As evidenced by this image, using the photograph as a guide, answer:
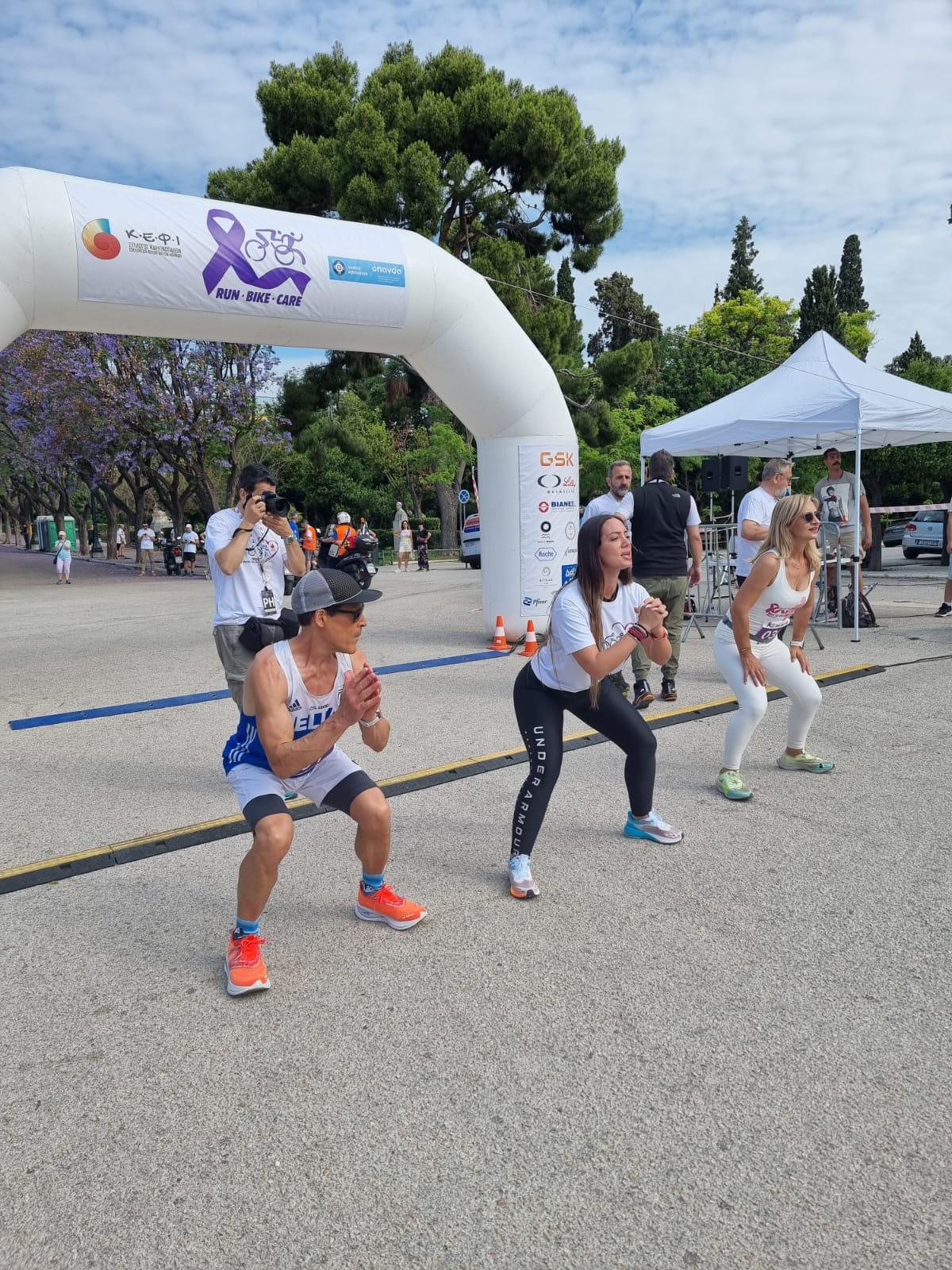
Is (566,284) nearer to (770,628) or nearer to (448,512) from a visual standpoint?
(448,512)

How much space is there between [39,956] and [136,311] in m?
5.98

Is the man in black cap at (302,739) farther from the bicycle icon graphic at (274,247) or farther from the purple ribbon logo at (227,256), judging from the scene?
the bicycle icon graphic at (274,247)

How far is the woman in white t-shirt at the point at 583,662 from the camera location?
11.6ft

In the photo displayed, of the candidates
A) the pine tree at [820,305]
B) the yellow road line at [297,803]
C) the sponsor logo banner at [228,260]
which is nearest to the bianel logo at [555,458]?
the sponsor logo banner at [228,260]

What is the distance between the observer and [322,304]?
8.12m

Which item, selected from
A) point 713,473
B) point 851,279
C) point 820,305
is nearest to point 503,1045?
point 713,473

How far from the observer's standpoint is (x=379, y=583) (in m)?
21.3

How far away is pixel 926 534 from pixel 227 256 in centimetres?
1904

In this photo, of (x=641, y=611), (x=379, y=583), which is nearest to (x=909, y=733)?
(x=641, y=611)

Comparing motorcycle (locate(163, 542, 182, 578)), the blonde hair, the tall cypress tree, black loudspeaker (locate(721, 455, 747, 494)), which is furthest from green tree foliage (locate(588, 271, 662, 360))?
the blonde hair

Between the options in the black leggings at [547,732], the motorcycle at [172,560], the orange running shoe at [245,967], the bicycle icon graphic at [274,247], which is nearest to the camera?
the orange running shoe at [245,967]

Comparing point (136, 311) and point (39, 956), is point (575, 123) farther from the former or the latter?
point (39, 956)

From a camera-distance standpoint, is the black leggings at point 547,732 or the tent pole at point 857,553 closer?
the black leggings at point 547,732

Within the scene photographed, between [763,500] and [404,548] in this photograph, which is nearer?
[763,500]
